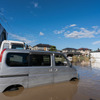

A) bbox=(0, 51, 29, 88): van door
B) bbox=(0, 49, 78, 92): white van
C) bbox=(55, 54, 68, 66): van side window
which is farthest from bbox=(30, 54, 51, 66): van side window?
bbox=(55, 54, 68, 66): van side window

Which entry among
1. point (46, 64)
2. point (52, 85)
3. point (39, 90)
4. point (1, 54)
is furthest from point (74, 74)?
point (1, 54)

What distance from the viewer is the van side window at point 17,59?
10.2ft

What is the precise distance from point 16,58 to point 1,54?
535 mm

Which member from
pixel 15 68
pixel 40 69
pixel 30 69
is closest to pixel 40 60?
pixel 40 69

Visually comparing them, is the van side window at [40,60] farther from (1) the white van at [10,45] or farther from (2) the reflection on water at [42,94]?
(1) the white van at [10,45]

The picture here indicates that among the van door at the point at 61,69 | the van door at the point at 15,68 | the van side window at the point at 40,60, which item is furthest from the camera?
the van door at the point at 61,69

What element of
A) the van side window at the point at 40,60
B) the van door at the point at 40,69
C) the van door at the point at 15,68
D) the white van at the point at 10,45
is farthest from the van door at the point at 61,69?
the white van at the point at 10,45

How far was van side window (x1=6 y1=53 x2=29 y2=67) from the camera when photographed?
3109 mm

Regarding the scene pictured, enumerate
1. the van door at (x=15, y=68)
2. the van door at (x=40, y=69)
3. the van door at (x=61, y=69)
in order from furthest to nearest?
the van door at (x=61, y=69) → the van door at (x=40, y=69) → the van door at (x=15, y=68)

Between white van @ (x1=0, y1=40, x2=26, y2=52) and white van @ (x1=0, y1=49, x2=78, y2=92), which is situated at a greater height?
white van @ (x1=0, y1=40, x2=26, y2=52)

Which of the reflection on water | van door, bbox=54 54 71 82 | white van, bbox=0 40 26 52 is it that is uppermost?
white van, bbox=0 40 26 52

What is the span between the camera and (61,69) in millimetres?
4180

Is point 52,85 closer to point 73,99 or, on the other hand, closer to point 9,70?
point 73,99

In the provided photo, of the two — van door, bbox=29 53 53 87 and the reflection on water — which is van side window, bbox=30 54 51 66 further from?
the reflection on water
